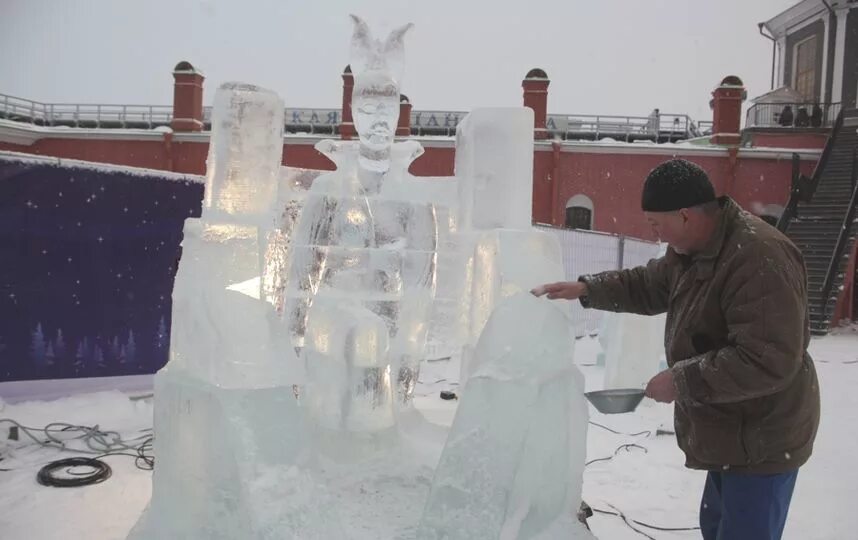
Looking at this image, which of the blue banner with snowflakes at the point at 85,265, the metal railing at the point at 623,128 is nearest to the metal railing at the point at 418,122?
the metal railing at the point at 623,128

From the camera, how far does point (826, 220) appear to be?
12.5 m

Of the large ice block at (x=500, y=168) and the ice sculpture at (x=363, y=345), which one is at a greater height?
the large ice block at (x=500, y=168)

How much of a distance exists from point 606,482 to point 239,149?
3143mm

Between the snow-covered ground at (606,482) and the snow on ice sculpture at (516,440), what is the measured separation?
1046 mm

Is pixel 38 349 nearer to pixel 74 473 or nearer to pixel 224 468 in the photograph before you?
pixel 74 473

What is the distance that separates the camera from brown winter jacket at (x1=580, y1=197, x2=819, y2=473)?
74.0 inches

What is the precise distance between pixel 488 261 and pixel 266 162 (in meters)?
1.09

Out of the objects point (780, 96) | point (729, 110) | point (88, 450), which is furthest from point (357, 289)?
point (780, 96)

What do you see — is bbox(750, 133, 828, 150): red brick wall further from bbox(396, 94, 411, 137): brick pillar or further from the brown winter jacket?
the brown winter jacket

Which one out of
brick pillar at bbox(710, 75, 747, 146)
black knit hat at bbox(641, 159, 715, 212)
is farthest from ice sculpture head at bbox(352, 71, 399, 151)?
brick pillar at bbox(710, 75, 747, 146)

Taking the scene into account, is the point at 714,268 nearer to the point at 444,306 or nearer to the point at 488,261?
the point at 488,261

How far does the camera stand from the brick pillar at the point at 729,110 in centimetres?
1502

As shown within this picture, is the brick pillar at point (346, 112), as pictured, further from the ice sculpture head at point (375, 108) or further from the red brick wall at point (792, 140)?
the ice sculpture head at point (375, 108)

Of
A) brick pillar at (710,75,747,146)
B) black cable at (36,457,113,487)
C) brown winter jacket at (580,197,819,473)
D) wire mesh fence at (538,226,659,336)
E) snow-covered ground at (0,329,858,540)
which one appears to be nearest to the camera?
brown winter jacket at (580,197,819,473)
